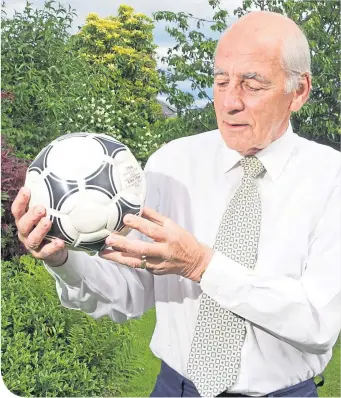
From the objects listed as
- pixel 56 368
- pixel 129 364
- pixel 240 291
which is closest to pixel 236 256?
pixel 240 291

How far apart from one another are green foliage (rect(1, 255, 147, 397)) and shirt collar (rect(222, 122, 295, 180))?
1772mm

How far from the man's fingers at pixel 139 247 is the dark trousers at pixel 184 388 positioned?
68 centimetres

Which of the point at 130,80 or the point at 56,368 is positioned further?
the point at 130,80

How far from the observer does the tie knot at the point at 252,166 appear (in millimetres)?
2918

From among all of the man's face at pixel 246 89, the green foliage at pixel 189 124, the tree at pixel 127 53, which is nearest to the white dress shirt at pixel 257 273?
the man's face at pixel 246 89

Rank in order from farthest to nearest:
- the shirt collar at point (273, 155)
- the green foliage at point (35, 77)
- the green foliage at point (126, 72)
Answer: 1. the green foliage at point (126, 72)
2. the green foliage at point (35, 77)
3. the shirt collar at point (273, 155)

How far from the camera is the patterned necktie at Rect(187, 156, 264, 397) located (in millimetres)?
2705

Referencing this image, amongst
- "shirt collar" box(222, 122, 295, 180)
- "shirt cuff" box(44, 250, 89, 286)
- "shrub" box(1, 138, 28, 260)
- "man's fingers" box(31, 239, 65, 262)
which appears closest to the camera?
"man's fingers" box(31, 239, 65, 262)

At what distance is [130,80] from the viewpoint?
1237 centimetres

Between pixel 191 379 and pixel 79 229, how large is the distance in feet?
2.54

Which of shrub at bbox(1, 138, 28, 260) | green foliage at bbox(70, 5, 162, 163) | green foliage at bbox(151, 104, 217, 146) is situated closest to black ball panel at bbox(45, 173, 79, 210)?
shrub at bbox(1, 138, 28, 260)

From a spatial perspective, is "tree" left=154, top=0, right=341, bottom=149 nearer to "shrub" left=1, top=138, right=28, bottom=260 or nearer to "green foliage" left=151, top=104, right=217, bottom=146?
"green foliage" left=151, top=104, right=217, bottom=146

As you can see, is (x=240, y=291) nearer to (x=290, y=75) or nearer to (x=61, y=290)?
(x=61, y=290)

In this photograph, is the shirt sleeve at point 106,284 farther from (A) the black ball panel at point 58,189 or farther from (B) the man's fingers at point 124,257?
(A) the black ball panel at point 58,189
